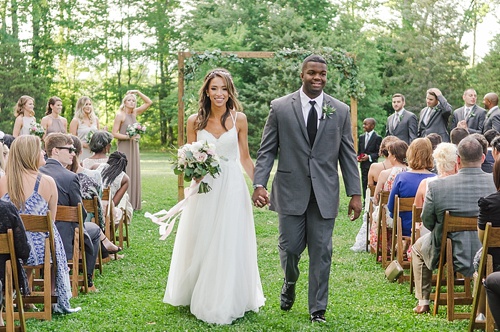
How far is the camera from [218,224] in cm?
695

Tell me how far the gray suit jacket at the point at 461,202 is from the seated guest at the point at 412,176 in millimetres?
1865

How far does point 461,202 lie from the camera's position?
22.5ft

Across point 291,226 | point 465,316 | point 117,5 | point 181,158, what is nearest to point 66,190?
point 181,158

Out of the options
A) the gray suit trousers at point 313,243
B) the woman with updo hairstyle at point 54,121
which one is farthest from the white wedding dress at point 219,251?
the woman with updo hairstyle at point 54,121

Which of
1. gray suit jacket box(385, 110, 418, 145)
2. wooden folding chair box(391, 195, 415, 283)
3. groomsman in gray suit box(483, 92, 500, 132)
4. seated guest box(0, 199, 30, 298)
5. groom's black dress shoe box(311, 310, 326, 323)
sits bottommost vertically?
groom's black dress shoe box(311, 310, 326, 323)

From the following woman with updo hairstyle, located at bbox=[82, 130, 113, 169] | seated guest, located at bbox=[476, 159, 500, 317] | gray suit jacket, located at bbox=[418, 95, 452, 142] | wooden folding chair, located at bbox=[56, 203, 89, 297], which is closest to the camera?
seated guest, located at bbox=[476, 159, 500, 317]

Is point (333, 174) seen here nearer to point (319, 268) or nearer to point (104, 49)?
point (319, 268)

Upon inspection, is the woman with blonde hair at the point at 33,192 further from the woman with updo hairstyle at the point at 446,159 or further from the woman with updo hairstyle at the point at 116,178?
Result: the woman with updo hairstyle at the point at 116,178

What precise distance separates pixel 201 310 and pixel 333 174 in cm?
160

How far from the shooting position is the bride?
22.2 ft

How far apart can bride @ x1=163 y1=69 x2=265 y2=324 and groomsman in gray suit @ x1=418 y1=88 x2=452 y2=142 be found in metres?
8.45

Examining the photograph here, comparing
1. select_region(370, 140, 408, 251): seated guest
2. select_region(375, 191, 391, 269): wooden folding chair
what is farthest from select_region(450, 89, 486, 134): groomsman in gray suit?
select_region(375, 191, 391, 269): wooden folding chair

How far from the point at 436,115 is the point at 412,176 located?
21.7 ft

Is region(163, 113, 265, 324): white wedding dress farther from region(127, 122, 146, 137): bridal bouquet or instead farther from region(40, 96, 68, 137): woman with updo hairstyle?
region(40, 96, 68, 137): woman with updo hairstyle
